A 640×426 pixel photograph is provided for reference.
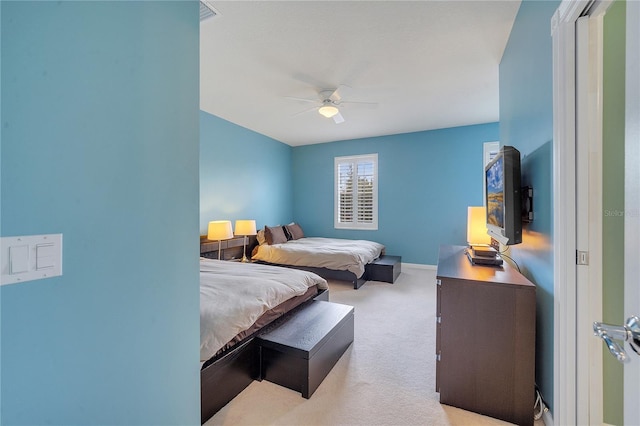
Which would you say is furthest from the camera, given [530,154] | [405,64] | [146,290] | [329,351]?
[405,64]

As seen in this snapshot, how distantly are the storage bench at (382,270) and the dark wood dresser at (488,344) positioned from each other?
263cm

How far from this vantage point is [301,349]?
169 centimetres

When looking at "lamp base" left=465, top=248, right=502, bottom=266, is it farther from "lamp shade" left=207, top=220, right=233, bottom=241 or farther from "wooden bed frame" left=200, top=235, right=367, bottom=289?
"lamp shade" left=207, top=220, right=233, bottom=241

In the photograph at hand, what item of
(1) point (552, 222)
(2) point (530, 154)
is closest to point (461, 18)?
(2) point (530, 154)

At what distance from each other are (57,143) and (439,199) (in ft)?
17.3

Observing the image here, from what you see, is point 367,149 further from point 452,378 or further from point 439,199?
point 452,378

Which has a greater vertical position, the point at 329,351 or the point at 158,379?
the point at 158,379

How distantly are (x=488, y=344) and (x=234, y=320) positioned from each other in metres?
1.55

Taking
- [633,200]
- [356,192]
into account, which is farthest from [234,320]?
[356,192]

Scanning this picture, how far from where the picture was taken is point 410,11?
1.96 meters

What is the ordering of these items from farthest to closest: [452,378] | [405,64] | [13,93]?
[405,64]
[452,378]
[13,93]

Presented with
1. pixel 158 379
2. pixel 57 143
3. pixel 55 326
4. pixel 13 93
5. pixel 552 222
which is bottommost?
pixel 158 379

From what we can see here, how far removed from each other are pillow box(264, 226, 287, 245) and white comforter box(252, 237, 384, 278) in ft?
0.47

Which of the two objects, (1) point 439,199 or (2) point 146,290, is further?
(1) point 439,199
